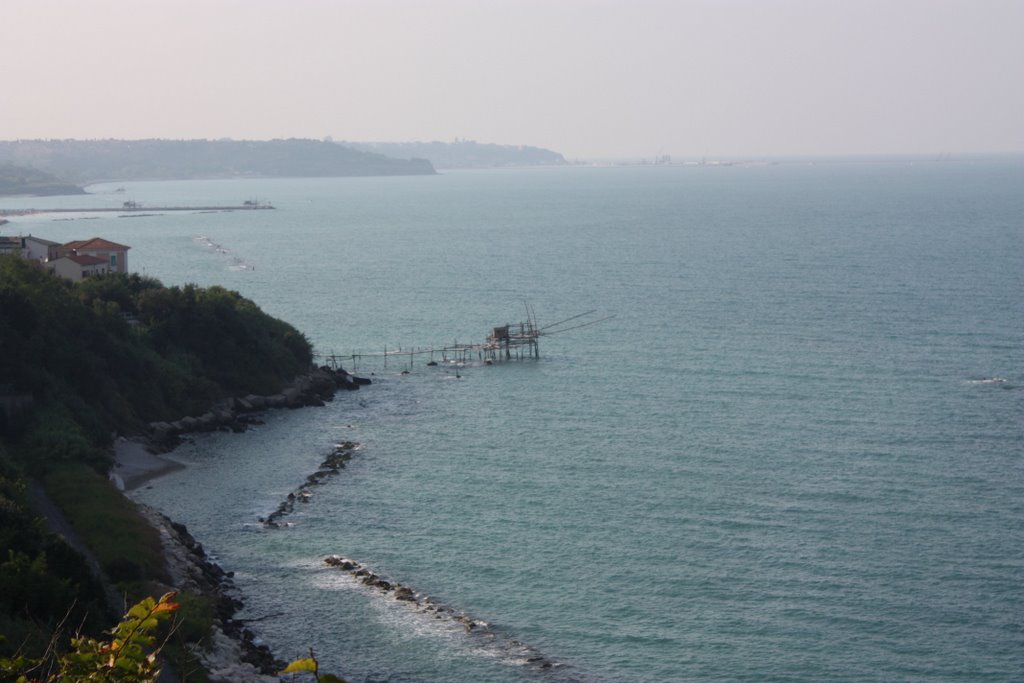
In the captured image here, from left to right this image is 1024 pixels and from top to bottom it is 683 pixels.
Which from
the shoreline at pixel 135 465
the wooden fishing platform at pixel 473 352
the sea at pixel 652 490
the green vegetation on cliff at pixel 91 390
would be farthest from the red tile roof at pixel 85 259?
the shoreline at pixel 135 465

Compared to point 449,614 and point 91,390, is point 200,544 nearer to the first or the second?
point 449,614

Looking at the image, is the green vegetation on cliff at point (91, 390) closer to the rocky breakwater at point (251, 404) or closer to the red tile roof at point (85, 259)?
the rocky breakwater at point (251, 404)

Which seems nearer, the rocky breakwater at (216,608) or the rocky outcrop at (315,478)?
the rocky breakwater at (216,608)

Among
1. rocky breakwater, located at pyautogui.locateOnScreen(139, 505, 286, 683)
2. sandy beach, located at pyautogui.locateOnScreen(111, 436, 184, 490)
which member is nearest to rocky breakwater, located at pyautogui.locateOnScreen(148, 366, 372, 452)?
sandy beach, located at pyautogui.locateOnScreen(111, 436, 184, 490)

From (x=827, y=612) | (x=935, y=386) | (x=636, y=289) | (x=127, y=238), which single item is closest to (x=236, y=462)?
(x=827, y=612)

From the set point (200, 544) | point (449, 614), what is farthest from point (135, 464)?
point (449, 614)

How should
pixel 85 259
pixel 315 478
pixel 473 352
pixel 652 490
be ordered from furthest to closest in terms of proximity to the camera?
1. pixel 473 352
2. pixel 85 259
3. pixel 315 478
4. pixel 652 490
